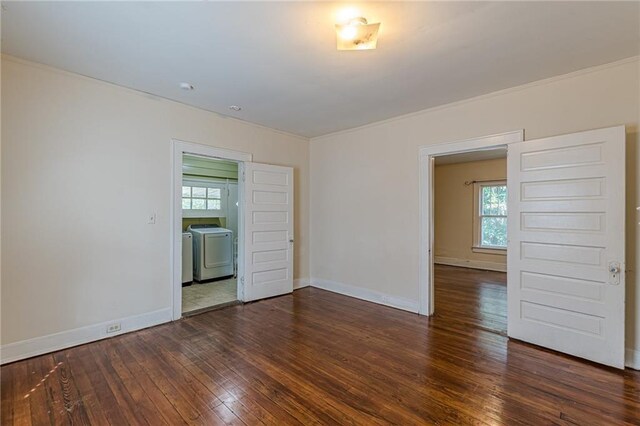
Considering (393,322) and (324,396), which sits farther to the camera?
(393,322)

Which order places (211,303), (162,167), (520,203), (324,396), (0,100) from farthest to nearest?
(211,303), (162,167), (520,203), (0,100), (324,396)

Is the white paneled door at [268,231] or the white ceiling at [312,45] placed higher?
the white ceiling at [312,45]

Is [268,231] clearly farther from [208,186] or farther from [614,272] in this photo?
[614,272]

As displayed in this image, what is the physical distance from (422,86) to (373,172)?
159 centimetres

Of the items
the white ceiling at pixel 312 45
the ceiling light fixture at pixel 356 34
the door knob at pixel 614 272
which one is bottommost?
the door knob at pixel 614 272

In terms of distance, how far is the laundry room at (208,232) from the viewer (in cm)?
511

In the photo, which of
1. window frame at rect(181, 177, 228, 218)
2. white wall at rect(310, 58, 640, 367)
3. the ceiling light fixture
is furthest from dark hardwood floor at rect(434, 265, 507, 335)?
window frame at rect(181, 177, 228, 218)

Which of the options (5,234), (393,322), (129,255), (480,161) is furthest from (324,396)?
(480,161)

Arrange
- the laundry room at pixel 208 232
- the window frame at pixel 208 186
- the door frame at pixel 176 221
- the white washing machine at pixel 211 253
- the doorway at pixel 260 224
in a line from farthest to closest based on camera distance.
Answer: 1. the window frame at pixel 208 186
2. the white washing machine at pixel 211 253
3. the laundry room at pixel 208 232
4. the doorway at pixel 260 224
5. the door frame at pixel 176 221

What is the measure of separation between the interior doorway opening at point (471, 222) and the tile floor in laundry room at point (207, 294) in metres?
3.66

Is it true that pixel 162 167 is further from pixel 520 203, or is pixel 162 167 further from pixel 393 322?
pixel 520 203

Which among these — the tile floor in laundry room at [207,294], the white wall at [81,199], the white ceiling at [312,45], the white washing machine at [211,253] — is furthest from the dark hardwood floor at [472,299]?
the white washing machine at [211,253]

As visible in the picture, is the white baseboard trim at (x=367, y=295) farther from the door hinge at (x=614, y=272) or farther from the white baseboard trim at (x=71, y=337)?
the white baseboard trim at (x=71, y=337)

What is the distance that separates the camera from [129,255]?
3.34 m
